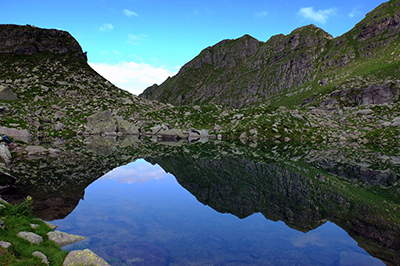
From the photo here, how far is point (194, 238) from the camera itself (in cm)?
1146

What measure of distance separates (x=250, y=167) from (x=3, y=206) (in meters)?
25.4

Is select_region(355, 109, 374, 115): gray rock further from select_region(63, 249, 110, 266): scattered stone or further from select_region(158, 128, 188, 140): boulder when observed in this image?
select_region(63, 249, 110, 266): scattered stone

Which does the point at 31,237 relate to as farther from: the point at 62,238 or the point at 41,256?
the point at 41,256

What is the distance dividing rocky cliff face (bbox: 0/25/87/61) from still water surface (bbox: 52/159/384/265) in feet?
341

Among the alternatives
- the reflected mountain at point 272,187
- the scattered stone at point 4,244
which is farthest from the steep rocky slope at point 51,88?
the scattered stone at point 4,244

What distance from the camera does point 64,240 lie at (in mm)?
10141

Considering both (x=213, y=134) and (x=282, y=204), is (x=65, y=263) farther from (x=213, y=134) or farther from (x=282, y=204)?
(x=213, y=134)

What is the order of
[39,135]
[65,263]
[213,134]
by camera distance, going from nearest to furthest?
[65,263]
[39,135]
[213,134]

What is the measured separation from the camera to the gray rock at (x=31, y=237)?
9120mm

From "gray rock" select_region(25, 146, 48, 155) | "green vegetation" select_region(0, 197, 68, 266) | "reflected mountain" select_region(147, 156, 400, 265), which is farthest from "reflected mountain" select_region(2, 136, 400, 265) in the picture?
"green vegetation" select_region(0, 197, 68, 266)

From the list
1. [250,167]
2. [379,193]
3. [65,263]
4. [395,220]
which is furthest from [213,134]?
[65,263]

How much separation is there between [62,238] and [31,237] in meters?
1.29

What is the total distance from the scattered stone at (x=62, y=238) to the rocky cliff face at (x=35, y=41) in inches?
4234

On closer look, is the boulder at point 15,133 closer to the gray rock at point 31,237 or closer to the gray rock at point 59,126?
the gray rock at point 59,126
